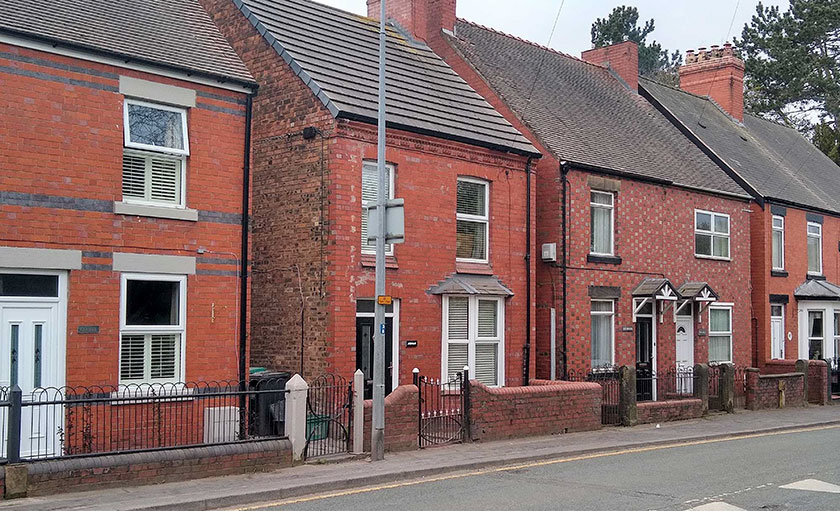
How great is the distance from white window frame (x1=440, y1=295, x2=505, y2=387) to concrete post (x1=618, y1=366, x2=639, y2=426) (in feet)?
7.88

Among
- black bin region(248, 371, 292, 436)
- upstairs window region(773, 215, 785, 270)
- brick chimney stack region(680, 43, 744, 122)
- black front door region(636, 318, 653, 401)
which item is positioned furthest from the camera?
brick chimney stack region(680, 43, 744, 122)

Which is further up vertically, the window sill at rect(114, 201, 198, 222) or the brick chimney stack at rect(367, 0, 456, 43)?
the brick chimney stack at rect(367, 0, 456, 43)

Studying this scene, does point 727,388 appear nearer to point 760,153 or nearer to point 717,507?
point 717,507

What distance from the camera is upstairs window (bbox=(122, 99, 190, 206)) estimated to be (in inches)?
554

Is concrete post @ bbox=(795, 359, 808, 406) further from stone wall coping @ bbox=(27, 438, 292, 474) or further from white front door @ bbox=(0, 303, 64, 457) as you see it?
white front door @ bbox=(0, 303, 64, 457)

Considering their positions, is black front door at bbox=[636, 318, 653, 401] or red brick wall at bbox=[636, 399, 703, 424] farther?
black front door at bbox=[636, 318, 653, 401]

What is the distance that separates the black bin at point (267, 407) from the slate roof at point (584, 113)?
9172 mm

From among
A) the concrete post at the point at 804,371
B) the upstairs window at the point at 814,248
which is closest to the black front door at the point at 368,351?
the concrete post at the point at 804,371

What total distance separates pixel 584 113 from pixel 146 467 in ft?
57.3

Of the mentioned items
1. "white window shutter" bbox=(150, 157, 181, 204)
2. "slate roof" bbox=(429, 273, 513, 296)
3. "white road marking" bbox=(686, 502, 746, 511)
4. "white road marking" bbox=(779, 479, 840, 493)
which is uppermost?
"white window shutter" bbox=(150, 157, 181, 204)

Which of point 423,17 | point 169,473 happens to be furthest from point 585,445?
point 423,17

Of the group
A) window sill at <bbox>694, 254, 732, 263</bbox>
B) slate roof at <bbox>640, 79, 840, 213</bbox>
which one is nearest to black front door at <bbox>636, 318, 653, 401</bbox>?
window sill at <bbox>694, 254, 732, 263</bbox>

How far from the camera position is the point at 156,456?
36.7 ft

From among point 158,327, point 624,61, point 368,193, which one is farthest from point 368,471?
point 624,61
